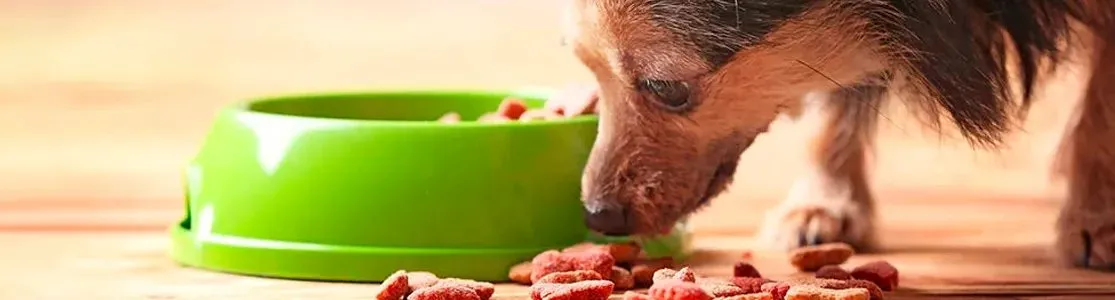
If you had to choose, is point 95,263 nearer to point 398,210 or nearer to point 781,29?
point 398,210

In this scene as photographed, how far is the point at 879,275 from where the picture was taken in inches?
83.2

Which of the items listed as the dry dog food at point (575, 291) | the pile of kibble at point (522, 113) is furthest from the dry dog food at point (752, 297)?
the pile of kibble at point (522, 113)

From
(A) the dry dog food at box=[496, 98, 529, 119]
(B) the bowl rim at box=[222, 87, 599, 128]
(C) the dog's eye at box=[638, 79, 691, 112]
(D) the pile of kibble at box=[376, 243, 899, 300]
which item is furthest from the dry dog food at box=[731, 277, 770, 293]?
(A) the dry dog food at box=[496, 98, 529, 119]

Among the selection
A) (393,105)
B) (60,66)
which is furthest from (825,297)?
(60,66)

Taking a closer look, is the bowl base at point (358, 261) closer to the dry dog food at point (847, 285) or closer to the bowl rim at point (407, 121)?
the bowl rim at point (407, 121)

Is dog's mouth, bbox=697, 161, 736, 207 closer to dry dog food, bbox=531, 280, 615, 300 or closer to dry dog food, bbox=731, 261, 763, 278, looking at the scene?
dry dog food, bbox=731, 261, 763, 278

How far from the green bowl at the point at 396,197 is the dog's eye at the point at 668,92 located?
15cm

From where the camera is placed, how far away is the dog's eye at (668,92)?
2055 mm

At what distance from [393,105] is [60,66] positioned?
175 cm

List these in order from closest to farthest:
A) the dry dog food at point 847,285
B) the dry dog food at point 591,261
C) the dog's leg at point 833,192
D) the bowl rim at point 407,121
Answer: the dry dog food at point 847,285 → the dry dog food at point 591,261 → the bowl rim at point 407,121 → the dog's leg at point 833,192

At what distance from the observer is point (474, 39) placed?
4094 mm

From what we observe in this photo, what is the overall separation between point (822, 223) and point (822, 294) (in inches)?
30.2

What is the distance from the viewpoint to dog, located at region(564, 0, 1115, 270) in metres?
1.98

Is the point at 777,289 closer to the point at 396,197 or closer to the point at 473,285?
the point at 473,285
